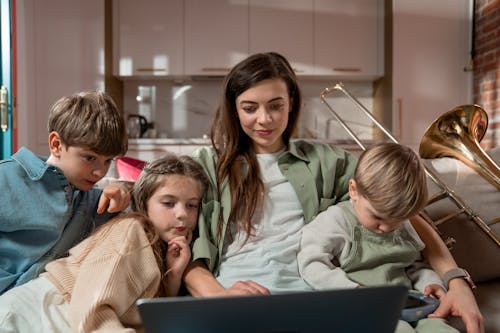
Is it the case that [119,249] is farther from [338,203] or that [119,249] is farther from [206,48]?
[206,48]

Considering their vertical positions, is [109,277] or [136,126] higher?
[136,126]

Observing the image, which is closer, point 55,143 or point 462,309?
point 462,309

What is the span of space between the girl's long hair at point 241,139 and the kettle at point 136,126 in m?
3.01

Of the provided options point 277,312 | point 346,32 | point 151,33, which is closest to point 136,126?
point 151,33

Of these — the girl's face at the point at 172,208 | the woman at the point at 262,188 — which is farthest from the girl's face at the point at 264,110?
the girl's face at the point at 172,208

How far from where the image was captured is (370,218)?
1190 millimetres

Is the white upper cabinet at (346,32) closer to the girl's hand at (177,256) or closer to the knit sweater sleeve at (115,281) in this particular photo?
the girl's hand at (177,256)

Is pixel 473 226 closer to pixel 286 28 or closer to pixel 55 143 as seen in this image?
pixel 55 143

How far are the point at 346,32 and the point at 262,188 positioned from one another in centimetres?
316

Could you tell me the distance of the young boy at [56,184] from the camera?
46.7 inches

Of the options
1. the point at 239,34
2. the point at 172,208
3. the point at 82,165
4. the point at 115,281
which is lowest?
the point at 115,281

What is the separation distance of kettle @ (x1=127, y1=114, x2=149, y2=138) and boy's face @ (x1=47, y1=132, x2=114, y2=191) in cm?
310

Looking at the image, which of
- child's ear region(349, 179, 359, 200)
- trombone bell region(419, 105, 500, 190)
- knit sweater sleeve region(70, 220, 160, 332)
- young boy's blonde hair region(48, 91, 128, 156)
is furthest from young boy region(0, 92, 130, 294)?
trombone bell region(419, 105, 500, 190)

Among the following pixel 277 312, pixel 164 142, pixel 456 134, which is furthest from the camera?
pixel 164 142
